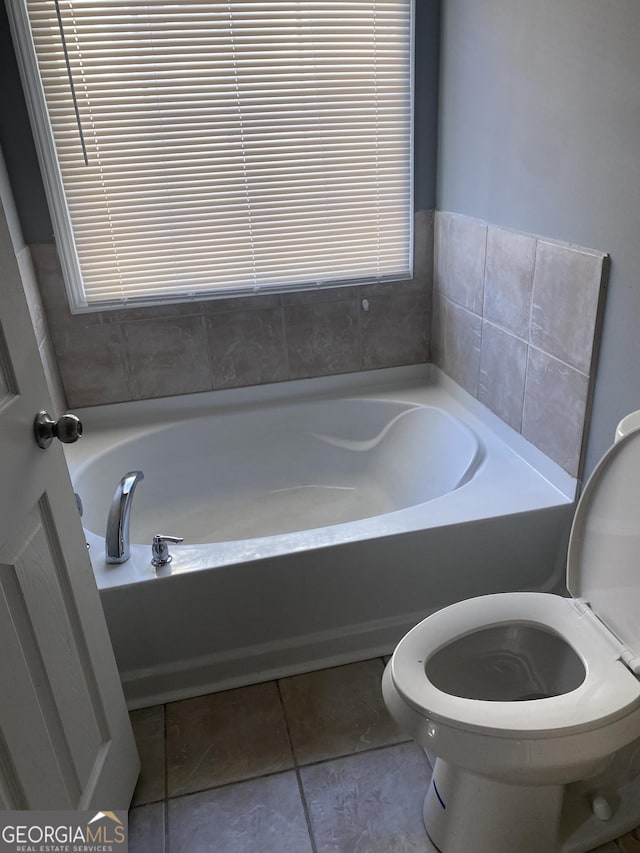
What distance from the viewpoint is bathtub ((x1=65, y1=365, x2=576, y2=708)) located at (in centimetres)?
166

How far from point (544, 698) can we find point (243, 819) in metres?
0.73

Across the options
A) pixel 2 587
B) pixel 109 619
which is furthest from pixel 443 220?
pixel 2 587

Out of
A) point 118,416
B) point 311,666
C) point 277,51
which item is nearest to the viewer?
point 311,666

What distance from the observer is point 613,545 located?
125cm

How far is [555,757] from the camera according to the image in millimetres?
1062

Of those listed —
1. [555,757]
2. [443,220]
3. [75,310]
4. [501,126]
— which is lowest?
[555,757]

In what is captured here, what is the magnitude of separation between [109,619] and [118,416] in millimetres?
1015

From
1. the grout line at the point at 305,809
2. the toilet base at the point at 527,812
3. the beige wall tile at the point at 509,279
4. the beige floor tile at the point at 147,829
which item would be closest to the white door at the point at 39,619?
the beige floor tile at the point at 147,829

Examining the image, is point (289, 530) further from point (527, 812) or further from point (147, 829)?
point (527, 812)

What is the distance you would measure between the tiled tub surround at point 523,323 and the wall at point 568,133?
50 mm

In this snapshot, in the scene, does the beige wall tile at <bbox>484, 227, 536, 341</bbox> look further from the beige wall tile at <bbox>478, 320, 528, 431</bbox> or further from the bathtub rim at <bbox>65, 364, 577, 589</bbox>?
the bathtub rim at <bbox>65, 364, 577, 589</bbox>

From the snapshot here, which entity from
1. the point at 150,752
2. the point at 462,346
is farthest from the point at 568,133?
the point at 150,752

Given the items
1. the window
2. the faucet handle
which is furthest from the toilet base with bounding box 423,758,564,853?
the window

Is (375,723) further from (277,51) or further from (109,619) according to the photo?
(277,51)
